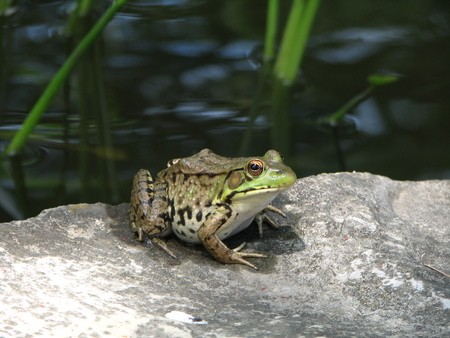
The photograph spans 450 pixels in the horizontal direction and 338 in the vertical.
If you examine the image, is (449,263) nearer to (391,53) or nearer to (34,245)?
(34,245)

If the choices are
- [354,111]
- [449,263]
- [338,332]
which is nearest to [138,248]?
[338,332]

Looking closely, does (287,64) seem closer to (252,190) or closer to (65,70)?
(65,70)

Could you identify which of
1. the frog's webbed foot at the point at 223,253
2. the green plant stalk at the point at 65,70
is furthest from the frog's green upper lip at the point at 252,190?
the green plant stalk at the point at 65,70

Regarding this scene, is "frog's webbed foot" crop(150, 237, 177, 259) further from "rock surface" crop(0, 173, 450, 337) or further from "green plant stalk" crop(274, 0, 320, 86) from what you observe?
"green plant stalk" crop(274, 0, 320, 86)

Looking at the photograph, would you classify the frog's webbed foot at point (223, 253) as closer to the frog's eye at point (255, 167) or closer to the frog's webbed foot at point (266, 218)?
the frog's webbed foot at point (266, 218)

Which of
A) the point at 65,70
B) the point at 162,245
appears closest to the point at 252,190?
the point at 162,245

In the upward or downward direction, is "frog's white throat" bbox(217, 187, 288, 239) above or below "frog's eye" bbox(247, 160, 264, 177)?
below

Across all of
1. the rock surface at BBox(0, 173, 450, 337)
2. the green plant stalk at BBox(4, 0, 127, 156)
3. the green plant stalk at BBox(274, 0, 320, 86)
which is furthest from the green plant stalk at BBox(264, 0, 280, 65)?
the rock surface at BBox(0, 173, 450, 337)
